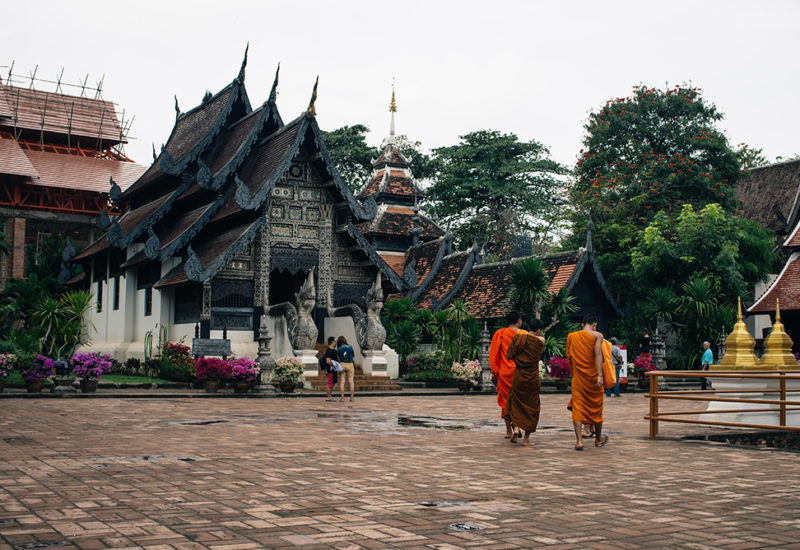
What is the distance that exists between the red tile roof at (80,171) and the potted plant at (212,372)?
30.5 m

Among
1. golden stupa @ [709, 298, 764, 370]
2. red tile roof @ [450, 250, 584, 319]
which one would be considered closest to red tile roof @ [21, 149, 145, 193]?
red tile roof @ [450, 250, 584, 319]

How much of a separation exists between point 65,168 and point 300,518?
49614 millimetres

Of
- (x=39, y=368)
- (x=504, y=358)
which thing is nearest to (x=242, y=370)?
(x=39, y=368)

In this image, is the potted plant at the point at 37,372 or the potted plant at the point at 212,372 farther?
the potted plant at the point at 212,372

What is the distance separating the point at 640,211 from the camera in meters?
37.3

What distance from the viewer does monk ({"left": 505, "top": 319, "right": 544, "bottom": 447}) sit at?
10742mm

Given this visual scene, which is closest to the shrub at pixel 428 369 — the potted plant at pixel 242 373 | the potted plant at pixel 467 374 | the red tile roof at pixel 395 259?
the potted plant at pixel 467 374

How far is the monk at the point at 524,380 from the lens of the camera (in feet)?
35.2

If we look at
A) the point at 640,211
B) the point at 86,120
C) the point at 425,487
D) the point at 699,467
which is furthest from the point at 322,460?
the point at 86,120

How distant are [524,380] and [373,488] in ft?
13.6

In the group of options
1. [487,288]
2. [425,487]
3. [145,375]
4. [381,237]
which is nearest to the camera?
[425,487]

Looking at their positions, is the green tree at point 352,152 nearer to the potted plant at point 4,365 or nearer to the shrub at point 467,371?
the shrub at point 467,371

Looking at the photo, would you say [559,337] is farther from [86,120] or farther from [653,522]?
[86,120]

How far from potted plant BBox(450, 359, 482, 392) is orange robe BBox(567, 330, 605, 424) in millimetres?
13616
